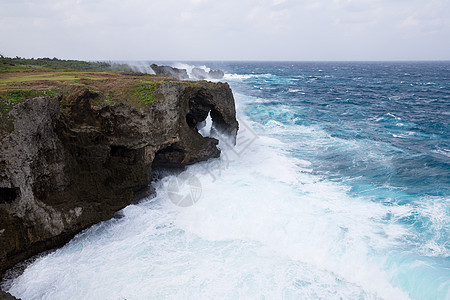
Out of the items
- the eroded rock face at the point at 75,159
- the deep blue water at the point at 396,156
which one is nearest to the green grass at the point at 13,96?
the eroded rock face at the point at 75,159

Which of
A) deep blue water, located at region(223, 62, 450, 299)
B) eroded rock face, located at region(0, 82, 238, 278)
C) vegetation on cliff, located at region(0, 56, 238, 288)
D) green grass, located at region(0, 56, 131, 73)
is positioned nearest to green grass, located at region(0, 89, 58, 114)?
vegetation on cliff, located at region(0, 56, 238, 288)

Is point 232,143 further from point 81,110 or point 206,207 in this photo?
point 81,110

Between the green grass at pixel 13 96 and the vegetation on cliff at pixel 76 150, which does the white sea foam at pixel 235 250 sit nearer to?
the vegetation on cliff at pixel 76 150

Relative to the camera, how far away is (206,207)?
47.8 ft

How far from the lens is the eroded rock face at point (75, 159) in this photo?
10328mm

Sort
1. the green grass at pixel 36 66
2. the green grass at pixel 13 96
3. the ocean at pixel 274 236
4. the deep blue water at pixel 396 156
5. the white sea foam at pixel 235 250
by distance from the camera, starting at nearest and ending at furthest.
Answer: the white sea foam at pixel 235 250 → the ocean at pixel 274 236 → the green grass at pixel 13 96 → the deep blue water at pixel 396 156 → the green grass at pixel 36 66

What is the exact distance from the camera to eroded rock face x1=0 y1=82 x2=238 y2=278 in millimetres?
10328

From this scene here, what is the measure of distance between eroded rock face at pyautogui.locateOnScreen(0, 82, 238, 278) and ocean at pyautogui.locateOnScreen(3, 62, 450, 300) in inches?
39.4

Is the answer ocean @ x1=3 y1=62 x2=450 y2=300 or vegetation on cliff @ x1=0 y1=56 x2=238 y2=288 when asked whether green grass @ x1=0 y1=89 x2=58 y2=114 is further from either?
ocean @ x1=3 y1=62 x2=450 y2=300

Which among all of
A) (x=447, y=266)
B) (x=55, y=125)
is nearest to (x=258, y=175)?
(x=447, y=266)

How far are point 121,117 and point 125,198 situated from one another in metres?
4.04

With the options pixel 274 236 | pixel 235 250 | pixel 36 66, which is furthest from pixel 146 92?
pixel 36 66

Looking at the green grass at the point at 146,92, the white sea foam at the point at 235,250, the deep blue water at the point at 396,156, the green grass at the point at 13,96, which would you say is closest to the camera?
the white sea foam at the point at 235,250

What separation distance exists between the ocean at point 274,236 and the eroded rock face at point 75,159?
3.29ft
